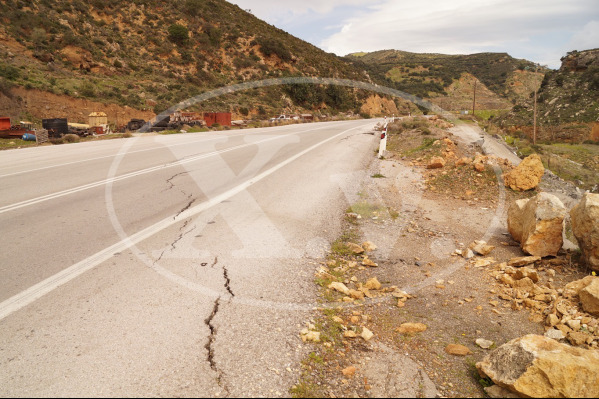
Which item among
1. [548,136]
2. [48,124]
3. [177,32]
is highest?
[177,32]

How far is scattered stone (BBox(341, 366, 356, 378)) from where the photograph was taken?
104 inches

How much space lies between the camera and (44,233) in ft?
16.4

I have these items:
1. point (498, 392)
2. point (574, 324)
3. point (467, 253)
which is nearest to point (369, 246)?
point (467, 253)

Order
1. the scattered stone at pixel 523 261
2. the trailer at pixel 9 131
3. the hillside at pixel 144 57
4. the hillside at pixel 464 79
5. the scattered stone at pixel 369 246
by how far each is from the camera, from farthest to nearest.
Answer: the hillside at pixel 464 79 < the hillside at pixel 144 57 < the trailer at pixel 9 131 < the scattered stone at pixel 369 246 < the scattered stone at pixel 523 261

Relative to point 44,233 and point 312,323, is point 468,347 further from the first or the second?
point 44,233

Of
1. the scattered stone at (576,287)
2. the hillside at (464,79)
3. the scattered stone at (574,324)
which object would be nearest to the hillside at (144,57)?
the scattered stone at (576,287)

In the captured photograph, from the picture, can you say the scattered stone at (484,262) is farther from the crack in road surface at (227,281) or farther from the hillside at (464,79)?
the hillside at (464,79)

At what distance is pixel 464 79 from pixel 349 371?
118 m

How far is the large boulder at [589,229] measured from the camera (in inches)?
158

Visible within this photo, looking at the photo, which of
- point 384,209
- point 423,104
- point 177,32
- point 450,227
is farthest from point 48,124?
point 423,104

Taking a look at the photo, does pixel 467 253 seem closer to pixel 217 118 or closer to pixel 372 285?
pixel 372 285

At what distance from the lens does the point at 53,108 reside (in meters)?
24.8

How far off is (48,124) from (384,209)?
19.8 m

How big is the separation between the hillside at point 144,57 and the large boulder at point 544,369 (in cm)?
2813
